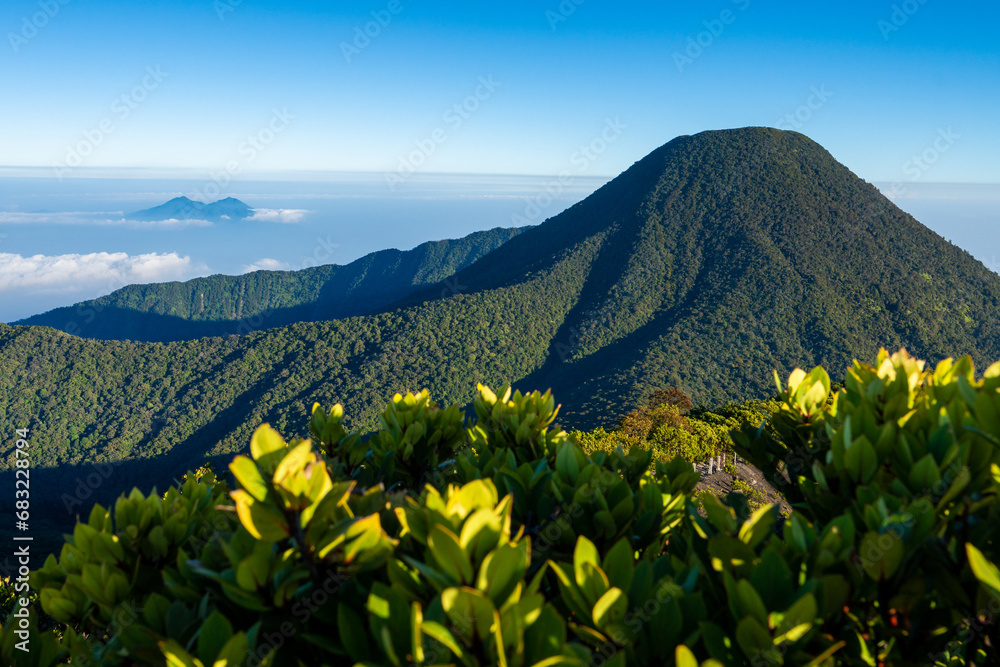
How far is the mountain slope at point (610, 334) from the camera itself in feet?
267

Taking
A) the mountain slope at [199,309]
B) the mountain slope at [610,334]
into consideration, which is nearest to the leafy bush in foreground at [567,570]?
the mountain slope at [610,334]

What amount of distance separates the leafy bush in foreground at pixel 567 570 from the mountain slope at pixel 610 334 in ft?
213

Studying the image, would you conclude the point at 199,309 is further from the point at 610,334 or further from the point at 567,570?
the point at 567,570

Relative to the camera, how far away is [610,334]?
9712 centimetres

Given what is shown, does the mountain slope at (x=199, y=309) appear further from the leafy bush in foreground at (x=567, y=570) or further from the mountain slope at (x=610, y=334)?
the leafy bush in foreground at (x=567, y=570)

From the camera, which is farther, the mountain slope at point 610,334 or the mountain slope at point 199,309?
the mountain slope at point 199,309

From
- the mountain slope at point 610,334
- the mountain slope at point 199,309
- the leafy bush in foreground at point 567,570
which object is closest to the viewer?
the leafy bush in foreground at point 567,570

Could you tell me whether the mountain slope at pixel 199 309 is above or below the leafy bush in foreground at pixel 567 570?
above

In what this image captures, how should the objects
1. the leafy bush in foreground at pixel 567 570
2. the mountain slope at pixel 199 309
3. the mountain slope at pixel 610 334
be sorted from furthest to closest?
1. the mountain slope at pixel 199 309
2. the mountain slope at pixel 610 334
3. the leafy bush in foreground at pixel 567 570

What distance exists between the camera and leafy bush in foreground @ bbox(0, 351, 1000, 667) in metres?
1.40

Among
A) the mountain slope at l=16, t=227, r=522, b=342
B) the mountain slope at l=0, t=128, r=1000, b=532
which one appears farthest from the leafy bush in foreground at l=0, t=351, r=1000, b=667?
the mountain slope at l=16, t=227, r=522, b=342

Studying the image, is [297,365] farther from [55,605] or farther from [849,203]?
[849,203]

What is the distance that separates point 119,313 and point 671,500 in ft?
706

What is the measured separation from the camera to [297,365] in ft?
330
